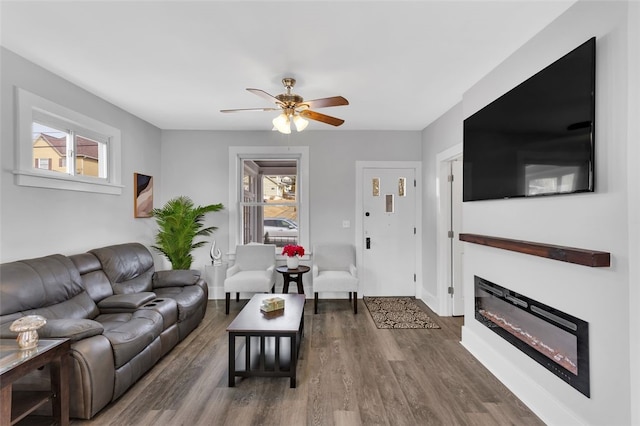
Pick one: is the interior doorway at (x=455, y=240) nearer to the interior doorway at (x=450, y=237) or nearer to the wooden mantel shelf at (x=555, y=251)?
A: the interior doorway at (x=450, y=237)

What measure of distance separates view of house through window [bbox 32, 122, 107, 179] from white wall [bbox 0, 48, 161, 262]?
0.25 metres

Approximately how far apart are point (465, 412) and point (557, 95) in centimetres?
211

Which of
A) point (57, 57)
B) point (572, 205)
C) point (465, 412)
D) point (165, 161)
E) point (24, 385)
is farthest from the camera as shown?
point (165, 161)

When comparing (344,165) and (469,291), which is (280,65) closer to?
(344,165)

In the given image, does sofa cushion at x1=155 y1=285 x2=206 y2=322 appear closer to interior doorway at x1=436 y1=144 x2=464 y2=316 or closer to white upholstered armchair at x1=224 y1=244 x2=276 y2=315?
white upholstered armchair at x1=224 y1=244 x2=276 y2=315

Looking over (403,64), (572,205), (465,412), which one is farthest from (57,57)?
(465,412)

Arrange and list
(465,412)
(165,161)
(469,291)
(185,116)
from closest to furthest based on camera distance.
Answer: (465,412)
(469,291)
(185,116)
(165,161)

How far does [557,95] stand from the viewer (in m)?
1.80

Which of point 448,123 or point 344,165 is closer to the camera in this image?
point 448,123

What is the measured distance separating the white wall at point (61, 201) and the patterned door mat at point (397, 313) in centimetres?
329

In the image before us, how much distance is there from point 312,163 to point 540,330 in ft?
11.1

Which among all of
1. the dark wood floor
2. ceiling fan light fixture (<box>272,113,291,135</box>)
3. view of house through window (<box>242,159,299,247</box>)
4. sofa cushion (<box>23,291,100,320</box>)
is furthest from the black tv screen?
sofa cushion (<box>23,291,100,320</box>)

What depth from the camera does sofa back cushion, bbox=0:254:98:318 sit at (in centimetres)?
201

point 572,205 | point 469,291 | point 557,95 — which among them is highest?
point 557,95
